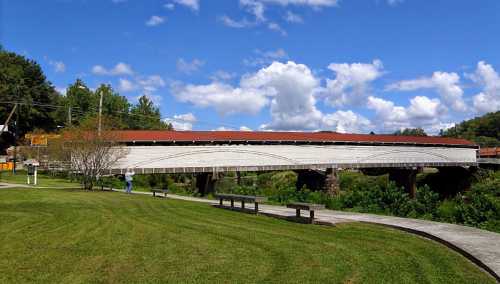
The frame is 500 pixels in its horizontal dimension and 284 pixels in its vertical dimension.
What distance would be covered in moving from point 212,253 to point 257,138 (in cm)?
2874

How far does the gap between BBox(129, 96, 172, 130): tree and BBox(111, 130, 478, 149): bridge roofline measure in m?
33.6

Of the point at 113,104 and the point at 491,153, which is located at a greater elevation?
the point at 113,104

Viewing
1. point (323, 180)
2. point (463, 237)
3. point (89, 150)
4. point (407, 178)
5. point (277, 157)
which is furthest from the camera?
point (407, 178)

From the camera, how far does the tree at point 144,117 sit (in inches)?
2677

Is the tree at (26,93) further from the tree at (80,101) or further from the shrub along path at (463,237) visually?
the shrub along path at (463,237)

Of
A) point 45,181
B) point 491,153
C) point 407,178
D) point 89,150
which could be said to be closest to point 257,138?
point 89,150

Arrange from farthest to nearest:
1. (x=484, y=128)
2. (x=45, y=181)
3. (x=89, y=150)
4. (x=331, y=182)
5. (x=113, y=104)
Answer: (x=484, y=128)
(x=113, y=104)
(x=331, y=182)
(x=45, y=181)
(x=89, y=150)

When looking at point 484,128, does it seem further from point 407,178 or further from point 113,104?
point 113,104

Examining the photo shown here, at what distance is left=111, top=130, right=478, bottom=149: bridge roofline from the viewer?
106 ft

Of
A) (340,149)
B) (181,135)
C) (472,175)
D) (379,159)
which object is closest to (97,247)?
(181,135)

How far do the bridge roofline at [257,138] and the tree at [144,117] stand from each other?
33.6 metres

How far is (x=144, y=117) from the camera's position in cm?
6831

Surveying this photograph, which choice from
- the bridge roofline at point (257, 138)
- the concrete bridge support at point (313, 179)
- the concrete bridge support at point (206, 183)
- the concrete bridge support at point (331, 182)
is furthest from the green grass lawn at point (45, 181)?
the concrete bridge support at point (331, 182)

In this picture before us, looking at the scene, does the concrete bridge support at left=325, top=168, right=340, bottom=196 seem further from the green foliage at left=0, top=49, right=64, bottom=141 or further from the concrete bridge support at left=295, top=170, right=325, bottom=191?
the green foliage at left=0, top=49, right=64, bottom=141
